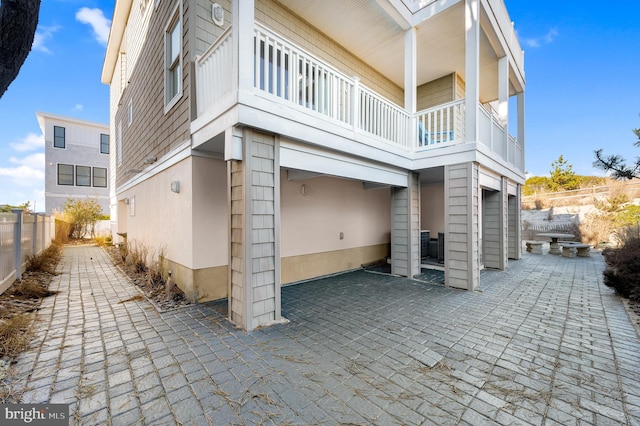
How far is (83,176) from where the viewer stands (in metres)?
18.1

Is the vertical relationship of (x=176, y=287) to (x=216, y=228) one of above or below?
below

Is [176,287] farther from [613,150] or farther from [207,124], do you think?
[613,150]

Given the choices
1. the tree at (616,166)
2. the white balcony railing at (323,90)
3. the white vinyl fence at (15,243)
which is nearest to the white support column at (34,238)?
the white vinyl fence at (15,243)

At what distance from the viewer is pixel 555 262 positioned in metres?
8.56

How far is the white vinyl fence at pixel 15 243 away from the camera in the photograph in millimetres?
4684

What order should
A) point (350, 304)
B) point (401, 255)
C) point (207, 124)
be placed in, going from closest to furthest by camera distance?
point (207, 124) < point (350, 304) < point (401, 255)

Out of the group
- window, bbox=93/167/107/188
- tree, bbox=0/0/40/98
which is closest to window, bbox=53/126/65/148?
window, bbox=93/167/107/188

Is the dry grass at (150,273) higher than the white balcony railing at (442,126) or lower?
lower

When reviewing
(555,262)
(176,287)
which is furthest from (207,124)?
(555,262)

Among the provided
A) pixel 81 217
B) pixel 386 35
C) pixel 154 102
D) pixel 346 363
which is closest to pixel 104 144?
pixel 81 217

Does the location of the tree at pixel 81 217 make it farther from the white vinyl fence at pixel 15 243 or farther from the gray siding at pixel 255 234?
the gray siding at pixel 255 234

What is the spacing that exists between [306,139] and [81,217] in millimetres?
16160

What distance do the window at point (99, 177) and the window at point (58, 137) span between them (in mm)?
2207

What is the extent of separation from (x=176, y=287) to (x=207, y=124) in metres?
3.05
